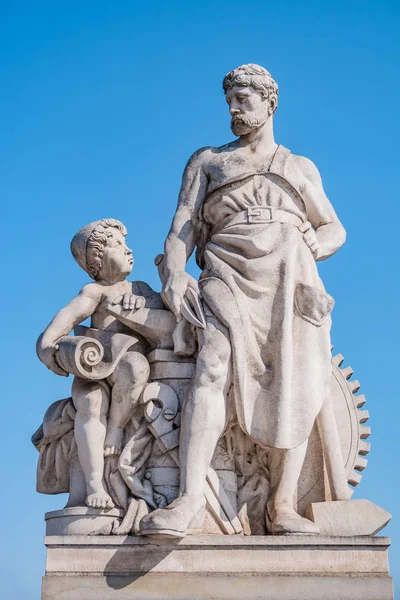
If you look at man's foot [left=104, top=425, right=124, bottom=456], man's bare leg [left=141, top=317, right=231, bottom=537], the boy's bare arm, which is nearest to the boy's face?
the boy's bare arm

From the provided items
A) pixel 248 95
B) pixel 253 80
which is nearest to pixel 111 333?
pixel 248 95

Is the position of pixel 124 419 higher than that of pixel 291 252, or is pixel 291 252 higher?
pixel 291 252

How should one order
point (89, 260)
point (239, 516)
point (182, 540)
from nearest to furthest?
point (182, 540), point (239, 516), point (89, 260)

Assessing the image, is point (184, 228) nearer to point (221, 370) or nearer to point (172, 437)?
point (221, 370)

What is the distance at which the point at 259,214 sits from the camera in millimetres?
7375

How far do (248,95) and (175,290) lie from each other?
1.62m

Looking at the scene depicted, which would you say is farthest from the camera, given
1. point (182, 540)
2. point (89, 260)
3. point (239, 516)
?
point (89, 260)

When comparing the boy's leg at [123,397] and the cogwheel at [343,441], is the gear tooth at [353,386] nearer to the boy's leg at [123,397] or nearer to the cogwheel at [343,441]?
the cogwheel at [343,441]

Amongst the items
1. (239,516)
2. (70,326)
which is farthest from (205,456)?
(70,326)

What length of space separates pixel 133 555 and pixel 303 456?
140 cm

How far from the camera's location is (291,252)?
23.8 feet

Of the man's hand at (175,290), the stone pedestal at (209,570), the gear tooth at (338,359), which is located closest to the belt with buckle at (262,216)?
the man's hand at (175,290)

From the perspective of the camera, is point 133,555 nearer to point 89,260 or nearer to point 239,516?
point 239,516

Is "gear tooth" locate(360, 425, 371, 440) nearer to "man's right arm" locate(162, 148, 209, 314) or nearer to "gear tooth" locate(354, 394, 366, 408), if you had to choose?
"gear tooth" locate(354, 394, 366, 408)
